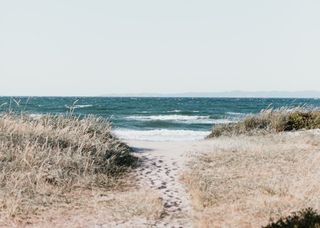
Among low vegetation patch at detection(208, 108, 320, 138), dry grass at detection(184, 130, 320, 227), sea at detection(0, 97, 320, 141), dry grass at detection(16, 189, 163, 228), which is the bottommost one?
sea at detection(0, 97, 320, 141)

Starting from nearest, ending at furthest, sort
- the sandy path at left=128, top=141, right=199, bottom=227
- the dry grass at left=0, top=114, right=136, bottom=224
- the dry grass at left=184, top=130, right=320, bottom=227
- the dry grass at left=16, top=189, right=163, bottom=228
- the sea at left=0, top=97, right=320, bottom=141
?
the dry grass at left=16, top=189, right=163, bottom=228, the dry grass at left=184, top=130, right=320, bottom=227, the sandy path at left=128, top=141, right=199, bottom=227, the dry grass at left=0, top=114, right=136, bottom=224, the sea at left=0, top=97, right=320, bottom=141

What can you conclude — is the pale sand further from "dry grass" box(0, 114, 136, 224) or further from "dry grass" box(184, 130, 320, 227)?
"dry grass" box(0, 114, 136, 224)

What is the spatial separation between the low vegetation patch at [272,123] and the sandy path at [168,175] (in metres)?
3.79

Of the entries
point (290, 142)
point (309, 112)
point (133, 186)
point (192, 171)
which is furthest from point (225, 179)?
point (309, 112)

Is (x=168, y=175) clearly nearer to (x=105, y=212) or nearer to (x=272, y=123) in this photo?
(x=105, y=212)

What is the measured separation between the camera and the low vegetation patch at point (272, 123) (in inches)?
854

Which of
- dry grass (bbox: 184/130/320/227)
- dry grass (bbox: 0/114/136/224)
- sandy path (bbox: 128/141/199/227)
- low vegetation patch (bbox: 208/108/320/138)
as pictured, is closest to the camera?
dry grass (bbox: 184/130/320/227)

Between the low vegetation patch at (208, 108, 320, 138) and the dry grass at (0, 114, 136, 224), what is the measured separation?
749 cm

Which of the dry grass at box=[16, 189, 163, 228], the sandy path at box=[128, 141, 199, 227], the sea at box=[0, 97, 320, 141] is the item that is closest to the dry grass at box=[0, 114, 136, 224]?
the dry grass at box=[16, 189, 163, 228]

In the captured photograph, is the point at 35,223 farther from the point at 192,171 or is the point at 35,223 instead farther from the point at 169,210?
the point at 192,171

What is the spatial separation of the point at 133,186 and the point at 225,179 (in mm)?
2245

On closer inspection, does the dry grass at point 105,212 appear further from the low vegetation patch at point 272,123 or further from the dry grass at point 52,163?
the low vegetation patch at point 272,123

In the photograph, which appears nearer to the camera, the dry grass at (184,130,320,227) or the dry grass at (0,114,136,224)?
the dry grass at (184,130,320,227)

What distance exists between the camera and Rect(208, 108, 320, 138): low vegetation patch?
2170 cm
